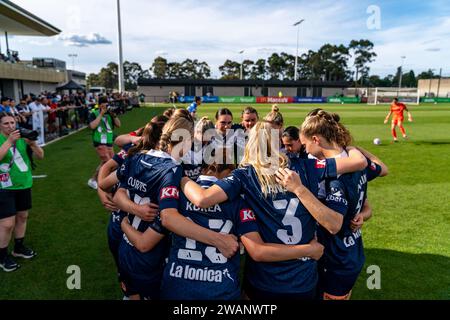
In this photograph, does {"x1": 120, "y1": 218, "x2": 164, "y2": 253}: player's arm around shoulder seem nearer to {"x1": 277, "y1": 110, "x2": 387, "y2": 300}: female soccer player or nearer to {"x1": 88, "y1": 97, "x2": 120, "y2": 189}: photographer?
{"x1": 277, "y1": 110, "x2": 387, "y2": 300}: female soccer player

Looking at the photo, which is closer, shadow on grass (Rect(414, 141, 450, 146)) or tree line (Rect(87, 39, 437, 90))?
shadow on grass (Rect(414, 141, 450, 146))

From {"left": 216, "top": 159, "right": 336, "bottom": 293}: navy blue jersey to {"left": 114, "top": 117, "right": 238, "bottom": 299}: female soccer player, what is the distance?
1.56 feet

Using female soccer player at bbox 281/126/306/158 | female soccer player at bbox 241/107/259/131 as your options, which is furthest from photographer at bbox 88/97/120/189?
female soccer player at bbox 281/126/306/158

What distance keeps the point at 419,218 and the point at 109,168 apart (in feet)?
19.0

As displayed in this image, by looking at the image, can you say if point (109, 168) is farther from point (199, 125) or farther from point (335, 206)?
point (335, 206)

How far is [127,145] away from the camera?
3676 millimetres

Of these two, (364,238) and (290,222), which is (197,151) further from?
(364,238)

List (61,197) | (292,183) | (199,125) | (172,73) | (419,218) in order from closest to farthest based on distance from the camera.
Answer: (292,183), (199,125), (419,218), (61,197), (172,73)

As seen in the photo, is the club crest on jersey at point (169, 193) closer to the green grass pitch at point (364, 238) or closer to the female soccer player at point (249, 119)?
the green grass pitch at point (364, 238)

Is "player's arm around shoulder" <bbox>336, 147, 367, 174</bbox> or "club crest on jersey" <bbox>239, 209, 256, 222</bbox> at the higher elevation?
"player's arm around shoulder" <bbox>336, 147, 367, 174</bbox>

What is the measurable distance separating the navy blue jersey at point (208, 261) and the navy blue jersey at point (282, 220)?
0.31ft

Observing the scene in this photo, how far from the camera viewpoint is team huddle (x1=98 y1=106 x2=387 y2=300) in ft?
6.79

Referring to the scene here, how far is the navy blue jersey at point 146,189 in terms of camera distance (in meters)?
2.35
